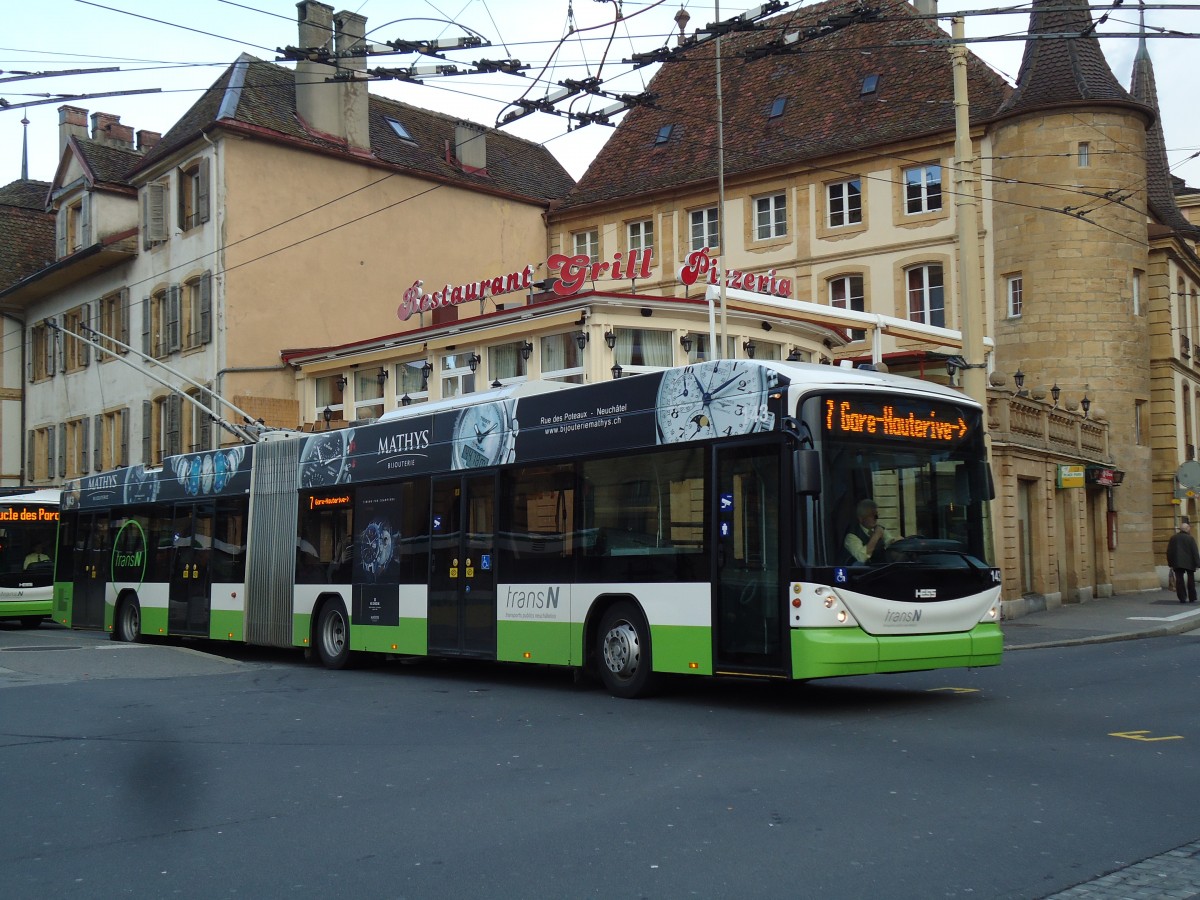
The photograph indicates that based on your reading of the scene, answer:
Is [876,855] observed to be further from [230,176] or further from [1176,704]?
[230,176]

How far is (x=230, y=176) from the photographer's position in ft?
118

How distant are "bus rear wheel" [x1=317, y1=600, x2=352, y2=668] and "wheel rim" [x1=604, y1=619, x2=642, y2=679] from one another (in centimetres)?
526

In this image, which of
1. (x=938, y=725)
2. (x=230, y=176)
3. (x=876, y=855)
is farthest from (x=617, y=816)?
(x=230, y=176)

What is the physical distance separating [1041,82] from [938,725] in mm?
29238

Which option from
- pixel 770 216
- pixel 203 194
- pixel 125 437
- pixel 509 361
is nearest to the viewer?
pixel 509 361

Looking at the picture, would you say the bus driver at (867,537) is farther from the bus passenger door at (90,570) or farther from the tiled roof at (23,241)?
the tiled roof at (23,241)

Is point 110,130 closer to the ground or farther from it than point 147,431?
farther from it

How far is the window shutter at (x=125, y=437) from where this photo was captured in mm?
41125

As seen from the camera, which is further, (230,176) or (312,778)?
(230,176)

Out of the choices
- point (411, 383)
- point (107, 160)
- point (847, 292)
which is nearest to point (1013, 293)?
point (847, 292)

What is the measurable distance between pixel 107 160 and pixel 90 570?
80.0ft

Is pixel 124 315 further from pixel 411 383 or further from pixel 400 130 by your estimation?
pixel 411 383

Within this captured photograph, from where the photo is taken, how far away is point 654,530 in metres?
13.0

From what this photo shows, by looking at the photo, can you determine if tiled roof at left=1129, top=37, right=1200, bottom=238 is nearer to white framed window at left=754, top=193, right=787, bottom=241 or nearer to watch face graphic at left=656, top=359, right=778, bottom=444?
white framed window at left=754, top=193, right=787, bottom=241
